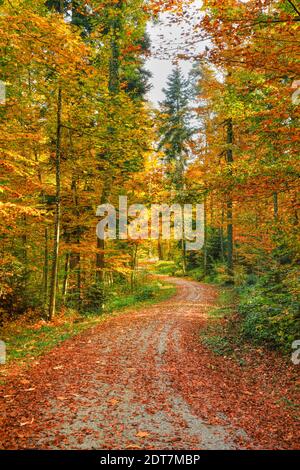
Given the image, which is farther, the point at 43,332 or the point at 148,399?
the point at 43,332

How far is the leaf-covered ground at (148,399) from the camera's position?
4859 mm

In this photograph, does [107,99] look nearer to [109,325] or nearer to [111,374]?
[109,325]

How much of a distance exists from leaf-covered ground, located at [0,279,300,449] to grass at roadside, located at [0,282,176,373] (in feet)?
1.82

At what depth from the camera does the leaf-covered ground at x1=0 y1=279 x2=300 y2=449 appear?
4.86 meters

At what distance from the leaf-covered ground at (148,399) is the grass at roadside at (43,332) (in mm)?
556

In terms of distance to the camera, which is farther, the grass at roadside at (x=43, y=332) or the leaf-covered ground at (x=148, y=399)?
Answer: the grass at roadside at (x=43, y=332)

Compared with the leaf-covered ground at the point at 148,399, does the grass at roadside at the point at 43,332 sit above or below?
below

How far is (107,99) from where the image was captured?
465 inches

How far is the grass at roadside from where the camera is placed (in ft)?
29.5

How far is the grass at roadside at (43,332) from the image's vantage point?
29.5 ft

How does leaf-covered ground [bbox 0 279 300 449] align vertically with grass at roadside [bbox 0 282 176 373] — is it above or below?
above

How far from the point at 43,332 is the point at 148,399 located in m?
6.43

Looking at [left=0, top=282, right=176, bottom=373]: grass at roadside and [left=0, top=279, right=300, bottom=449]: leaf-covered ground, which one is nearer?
[left=0, top=279, right=300, bottom=449]: leaf-covered ground

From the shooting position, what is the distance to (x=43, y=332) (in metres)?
11.5
